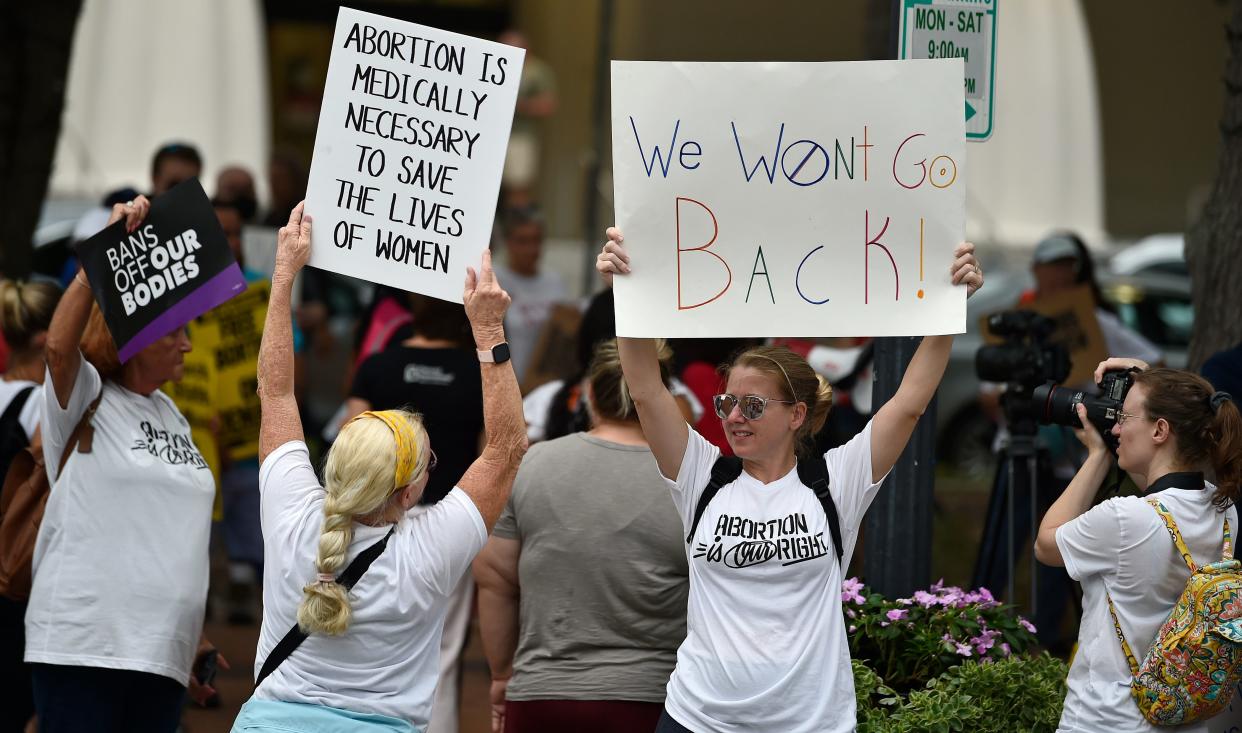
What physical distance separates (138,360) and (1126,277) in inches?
416

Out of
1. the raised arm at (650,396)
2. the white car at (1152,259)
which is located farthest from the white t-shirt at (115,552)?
the white car at (1152,259)

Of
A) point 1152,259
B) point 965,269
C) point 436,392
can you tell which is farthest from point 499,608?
point 1152,259

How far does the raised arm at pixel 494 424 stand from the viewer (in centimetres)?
411

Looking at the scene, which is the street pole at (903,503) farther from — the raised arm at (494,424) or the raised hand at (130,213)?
the raised hand at (130,213)

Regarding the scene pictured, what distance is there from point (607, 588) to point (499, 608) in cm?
57

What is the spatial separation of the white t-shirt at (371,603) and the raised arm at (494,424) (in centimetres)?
7

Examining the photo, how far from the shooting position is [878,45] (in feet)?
28.8

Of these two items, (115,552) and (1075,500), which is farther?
(115,552)

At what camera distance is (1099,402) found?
15.5 ft

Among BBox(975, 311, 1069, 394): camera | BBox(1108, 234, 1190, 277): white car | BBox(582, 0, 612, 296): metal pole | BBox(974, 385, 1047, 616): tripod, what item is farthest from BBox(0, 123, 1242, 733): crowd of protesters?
BBox(1108, 234, 1190, 277): white car

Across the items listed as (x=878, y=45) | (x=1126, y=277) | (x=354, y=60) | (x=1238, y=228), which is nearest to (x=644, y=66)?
(x=354, y=60)

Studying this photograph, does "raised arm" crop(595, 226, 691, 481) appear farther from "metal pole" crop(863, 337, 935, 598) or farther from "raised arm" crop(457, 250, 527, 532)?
"metal pole" crop(863, 337, 935, 598)

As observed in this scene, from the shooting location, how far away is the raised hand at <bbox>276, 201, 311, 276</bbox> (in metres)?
4.43

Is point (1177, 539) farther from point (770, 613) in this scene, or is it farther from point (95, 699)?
point (95, 699)
